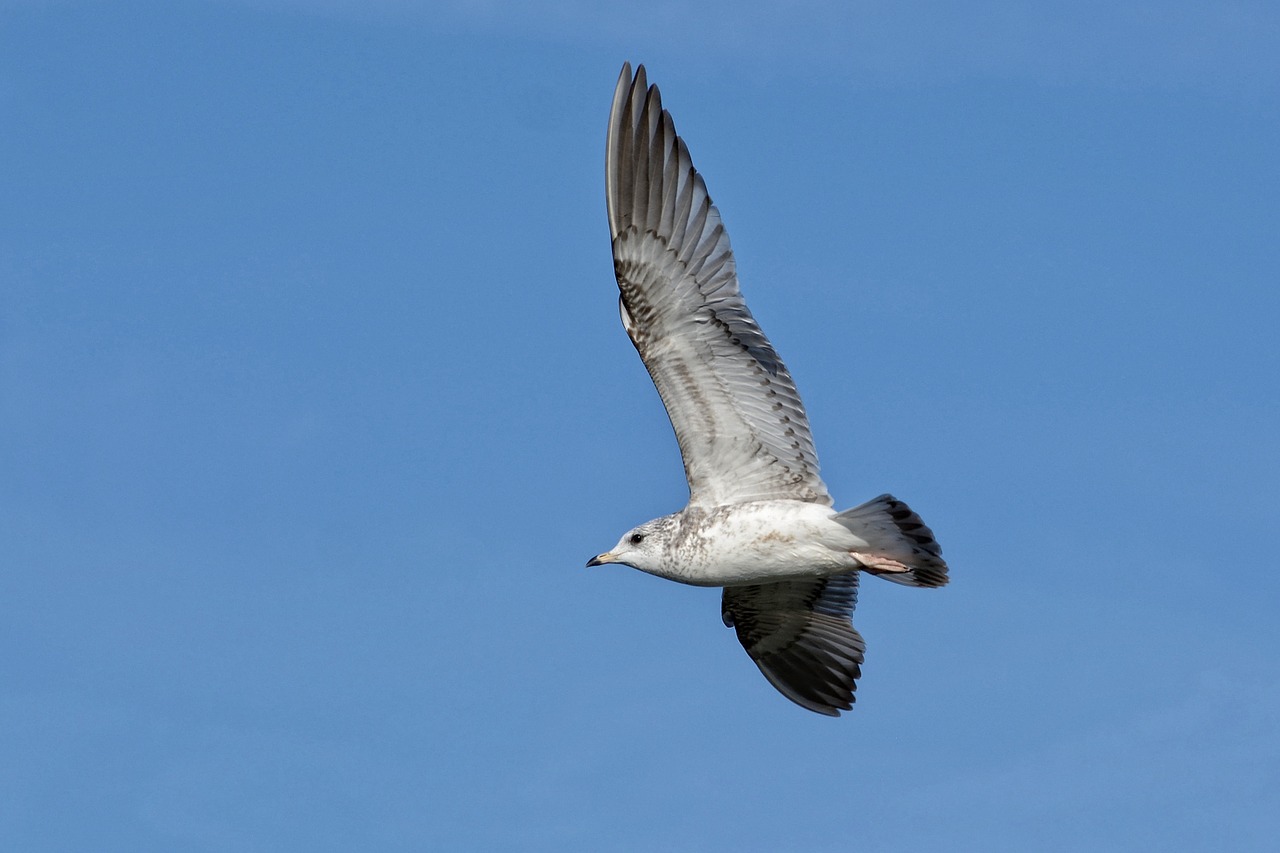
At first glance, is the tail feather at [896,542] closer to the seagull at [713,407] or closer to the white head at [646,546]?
the seagull at [713,407]

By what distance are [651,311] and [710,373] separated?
87 centimetres

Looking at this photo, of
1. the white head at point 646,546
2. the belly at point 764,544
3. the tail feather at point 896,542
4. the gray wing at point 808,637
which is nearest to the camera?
the tail feather at point 896,542

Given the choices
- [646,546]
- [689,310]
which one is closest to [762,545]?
[646,546]

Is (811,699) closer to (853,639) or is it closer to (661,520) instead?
(853,639)

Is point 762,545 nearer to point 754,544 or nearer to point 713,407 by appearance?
point 754,544

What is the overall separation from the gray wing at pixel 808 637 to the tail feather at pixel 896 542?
8.53 ft

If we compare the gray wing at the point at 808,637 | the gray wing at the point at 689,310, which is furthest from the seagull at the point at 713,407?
the gray wing at the point at 808,637

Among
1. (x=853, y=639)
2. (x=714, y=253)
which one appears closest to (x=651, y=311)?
(x=714, y=253)

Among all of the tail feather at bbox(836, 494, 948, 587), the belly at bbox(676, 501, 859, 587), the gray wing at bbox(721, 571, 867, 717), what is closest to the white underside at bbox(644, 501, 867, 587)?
the belly at bbox(676, 501, 859, 587)

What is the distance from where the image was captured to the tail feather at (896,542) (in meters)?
17.1

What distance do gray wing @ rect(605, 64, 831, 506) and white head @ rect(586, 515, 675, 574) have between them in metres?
1.00

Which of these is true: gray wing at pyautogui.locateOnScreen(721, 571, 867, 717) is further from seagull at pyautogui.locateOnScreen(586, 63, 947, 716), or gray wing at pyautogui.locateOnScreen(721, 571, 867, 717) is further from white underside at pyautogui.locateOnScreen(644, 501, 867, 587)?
white underside at pyautogui.locateOnScreen(644, 501, 867, 587)

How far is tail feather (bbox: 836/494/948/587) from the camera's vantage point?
17.1m

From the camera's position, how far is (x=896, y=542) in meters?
17.4
